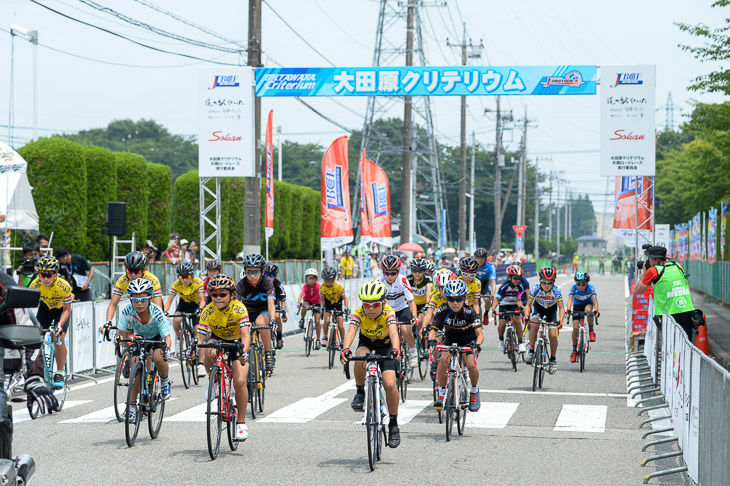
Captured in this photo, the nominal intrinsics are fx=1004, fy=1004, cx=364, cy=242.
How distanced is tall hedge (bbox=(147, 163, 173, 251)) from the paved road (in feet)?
57.6

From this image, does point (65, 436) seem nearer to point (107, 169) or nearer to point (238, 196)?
point (107, 169)

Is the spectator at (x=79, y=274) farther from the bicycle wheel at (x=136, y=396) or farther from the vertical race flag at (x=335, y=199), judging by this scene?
the vertical race flag at (x=335, y=199)

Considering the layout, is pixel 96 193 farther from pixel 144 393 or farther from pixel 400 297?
pixel 144 393

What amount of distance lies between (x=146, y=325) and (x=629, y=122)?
45.2 feet

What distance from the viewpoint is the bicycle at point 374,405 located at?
912cm

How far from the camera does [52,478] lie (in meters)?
8.51

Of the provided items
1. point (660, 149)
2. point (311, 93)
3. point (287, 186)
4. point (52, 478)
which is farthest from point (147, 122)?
point (52, 478)

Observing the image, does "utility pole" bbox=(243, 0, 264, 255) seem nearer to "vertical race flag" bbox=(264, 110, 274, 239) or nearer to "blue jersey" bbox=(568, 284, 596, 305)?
"vertical race flag" bbox=(264, 110, 274, 239)

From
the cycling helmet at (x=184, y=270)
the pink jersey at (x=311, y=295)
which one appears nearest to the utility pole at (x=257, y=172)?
the pink jersey at (x=311, y=295)

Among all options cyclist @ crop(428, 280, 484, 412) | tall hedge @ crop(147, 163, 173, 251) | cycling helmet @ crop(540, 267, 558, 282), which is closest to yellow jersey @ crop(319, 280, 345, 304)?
cycling helmet @ crop(540, 267, 558, 282)

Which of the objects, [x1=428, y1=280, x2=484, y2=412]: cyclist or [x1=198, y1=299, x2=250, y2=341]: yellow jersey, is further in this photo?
[x1=428, y1=280, x2=484, y2=412]: cyclist

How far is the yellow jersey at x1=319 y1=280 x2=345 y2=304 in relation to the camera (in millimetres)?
19109

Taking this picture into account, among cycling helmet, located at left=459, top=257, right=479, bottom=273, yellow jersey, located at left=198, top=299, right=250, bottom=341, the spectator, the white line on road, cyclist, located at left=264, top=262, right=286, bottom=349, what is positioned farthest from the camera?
the spectator

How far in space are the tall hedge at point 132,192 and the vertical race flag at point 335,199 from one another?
5.87 meters
